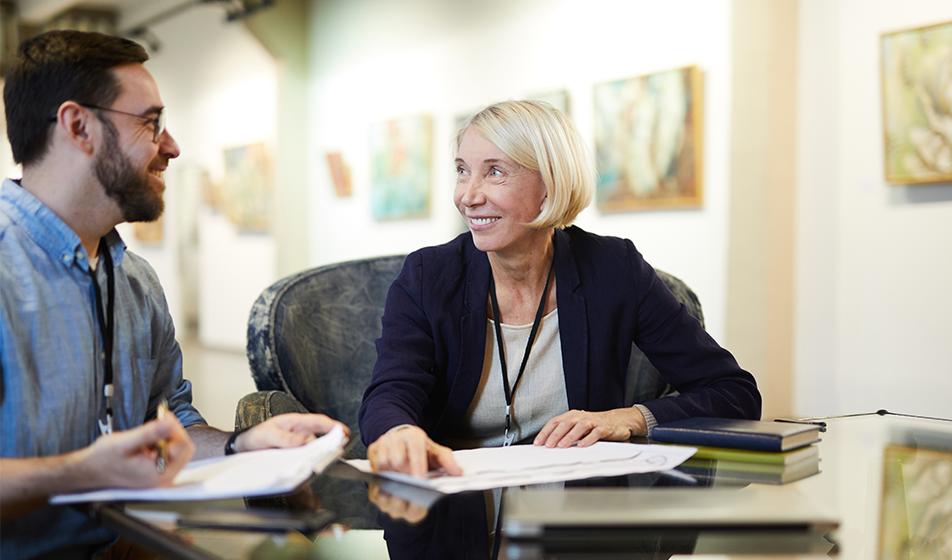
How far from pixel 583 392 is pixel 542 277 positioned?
353 mm

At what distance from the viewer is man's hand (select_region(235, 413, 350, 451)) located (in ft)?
6.00

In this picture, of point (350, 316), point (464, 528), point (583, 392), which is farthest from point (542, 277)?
A: point (464, 528)

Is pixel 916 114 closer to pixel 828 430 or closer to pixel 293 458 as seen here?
pixel 828 430

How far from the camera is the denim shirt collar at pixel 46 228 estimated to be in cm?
187

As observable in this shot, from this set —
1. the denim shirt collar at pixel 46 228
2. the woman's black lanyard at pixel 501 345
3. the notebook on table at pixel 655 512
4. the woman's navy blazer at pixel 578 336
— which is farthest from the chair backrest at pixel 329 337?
the notebook on table at pixel 655 512

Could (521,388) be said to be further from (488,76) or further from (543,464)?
(488,76)

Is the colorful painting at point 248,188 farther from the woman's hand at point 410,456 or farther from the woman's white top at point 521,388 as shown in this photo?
the woman's hand at point 410,456

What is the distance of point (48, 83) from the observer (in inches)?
76.8

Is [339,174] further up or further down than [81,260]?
further up

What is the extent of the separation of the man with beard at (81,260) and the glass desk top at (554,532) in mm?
267

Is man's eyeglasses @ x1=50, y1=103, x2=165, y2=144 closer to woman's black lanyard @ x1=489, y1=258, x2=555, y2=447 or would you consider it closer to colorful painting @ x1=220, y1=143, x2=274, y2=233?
woman's black lanyard @ x1=489, y1=258, x2=555, y2=447

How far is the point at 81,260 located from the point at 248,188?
1071 cm

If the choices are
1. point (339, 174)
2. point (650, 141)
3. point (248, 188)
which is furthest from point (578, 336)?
point (248, 188)

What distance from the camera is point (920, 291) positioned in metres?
5.32
